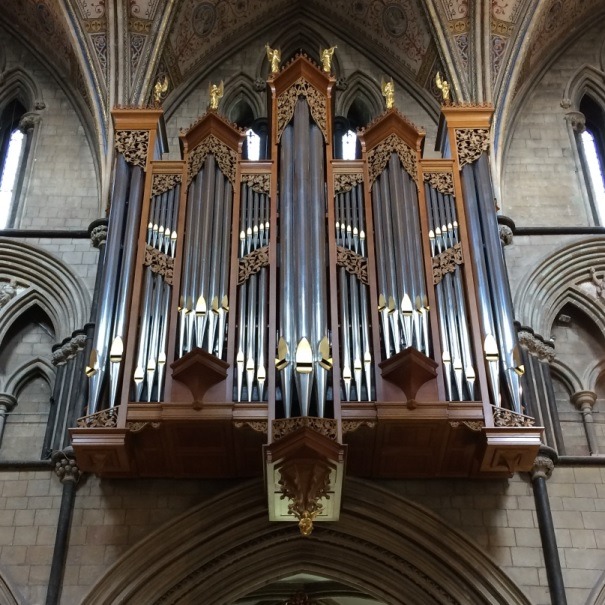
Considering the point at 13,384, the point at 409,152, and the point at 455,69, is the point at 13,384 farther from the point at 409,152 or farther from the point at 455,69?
the point at 455,69

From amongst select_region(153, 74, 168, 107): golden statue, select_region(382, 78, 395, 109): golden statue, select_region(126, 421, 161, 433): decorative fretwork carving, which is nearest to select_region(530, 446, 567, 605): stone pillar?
select_region(126, 421, 161, 433): decorative fretwork carving

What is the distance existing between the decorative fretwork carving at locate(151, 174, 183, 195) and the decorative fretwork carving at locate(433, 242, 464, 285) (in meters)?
2.94

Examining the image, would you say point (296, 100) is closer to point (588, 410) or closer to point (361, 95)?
point (361, 95)

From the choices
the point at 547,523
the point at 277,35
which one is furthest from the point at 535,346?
the point at 277,35

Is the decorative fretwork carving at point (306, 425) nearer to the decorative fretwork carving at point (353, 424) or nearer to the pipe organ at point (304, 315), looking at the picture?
the pipe organ at point (304, 315)

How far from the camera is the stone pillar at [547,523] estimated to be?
33.4 ft

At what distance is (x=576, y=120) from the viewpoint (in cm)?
1455

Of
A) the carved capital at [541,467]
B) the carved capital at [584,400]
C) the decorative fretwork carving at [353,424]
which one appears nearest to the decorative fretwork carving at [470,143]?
the carved capital at [584,400]

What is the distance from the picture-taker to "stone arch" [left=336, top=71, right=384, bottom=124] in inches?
584

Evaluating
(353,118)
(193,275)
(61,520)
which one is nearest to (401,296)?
(193,275)

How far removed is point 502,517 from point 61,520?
414cm

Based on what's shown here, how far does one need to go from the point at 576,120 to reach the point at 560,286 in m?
2.89

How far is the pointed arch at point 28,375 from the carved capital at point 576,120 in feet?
23.7

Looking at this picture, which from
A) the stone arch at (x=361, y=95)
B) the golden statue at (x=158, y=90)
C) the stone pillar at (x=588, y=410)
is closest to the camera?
the stone pillar at (x=588, y=410)
